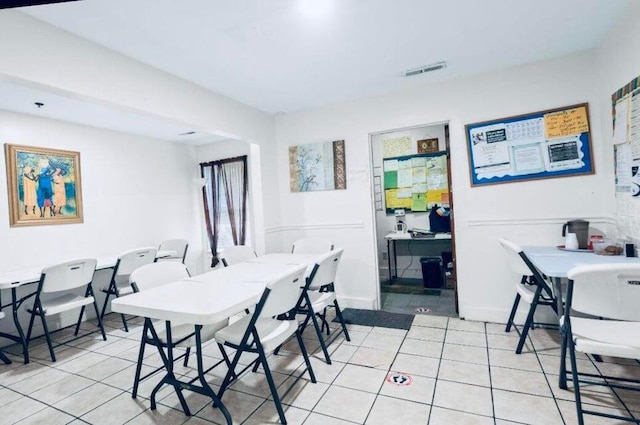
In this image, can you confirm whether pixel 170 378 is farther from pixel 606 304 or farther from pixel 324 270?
pixel 606 304

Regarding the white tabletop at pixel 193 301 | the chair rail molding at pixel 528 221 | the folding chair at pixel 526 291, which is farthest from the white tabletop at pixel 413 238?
the white tabletop at pixel 193 301

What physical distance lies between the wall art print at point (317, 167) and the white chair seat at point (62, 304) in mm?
2443

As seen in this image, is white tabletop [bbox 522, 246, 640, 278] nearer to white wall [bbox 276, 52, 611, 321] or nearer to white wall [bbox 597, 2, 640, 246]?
white wall [bbox 597, 2, 640, 246]

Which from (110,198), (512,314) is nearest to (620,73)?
(512,314)

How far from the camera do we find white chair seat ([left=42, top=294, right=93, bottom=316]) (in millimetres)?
2783

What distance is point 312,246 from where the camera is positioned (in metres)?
3.46

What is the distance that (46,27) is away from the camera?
6.20ft

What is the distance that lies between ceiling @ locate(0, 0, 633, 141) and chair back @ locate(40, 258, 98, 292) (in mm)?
1786

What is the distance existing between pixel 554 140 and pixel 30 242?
207 inches

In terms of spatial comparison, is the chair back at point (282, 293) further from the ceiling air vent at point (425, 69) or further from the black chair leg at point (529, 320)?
the ceiling air vent at point (425, 69)

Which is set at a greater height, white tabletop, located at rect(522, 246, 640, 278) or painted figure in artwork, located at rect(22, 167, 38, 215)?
painted figure in artwork, located at rect(22, 167, 38, 215)

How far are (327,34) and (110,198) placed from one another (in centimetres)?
356

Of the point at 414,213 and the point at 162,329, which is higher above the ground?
the point at 414,213

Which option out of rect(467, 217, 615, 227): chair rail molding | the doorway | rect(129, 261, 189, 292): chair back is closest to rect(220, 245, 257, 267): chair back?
rect(129, 261, 189, 292): chair back
